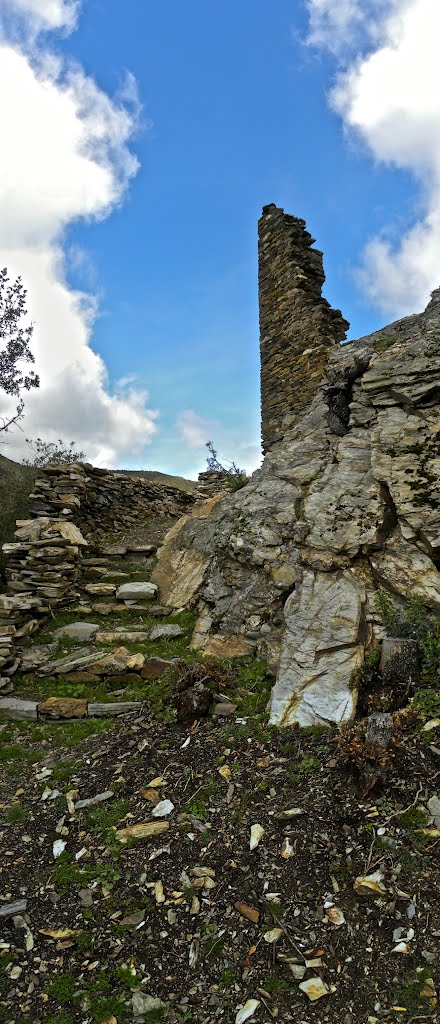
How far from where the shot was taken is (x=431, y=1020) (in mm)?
2697

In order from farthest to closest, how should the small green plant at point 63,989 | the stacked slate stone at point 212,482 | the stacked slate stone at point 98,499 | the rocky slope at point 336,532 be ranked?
the stacked slate stone at point 212,482 < the stacked slate stone at point 98,499 < the rocky slope at point 336,532 < the small green plant at point 63,989

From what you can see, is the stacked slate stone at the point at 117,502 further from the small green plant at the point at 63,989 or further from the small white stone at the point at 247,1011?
the small white stone at the point at 247,1011

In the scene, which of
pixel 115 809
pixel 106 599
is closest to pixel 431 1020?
pixel 115 809

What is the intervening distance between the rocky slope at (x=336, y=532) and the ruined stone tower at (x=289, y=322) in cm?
345

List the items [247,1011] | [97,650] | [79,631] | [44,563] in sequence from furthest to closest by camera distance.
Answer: [44,563], [79,631], [97,650], [247,1011]

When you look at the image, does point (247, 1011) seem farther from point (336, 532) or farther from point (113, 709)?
point (336, 532)

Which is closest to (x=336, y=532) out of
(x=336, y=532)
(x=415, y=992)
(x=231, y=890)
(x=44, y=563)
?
(x=336, y=532)

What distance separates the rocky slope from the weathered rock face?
2 cm

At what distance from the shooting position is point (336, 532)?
22.7ft

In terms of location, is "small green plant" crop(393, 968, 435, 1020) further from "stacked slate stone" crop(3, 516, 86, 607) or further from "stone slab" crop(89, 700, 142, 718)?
"stacked slate stone" crop(3, 516, 86, 607)

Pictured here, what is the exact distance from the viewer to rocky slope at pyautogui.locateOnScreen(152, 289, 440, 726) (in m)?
5.88

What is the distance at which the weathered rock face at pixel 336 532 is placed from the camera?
589cm

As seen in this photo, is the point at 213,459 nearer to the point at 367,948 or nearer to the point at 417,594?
the point at 417,594

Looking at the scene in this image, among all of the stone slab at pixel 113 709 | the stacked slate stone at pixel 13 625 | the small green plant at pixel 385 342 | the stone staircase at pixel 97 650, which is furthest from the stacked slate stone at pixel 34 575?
the small green plant at pixel 385 342
